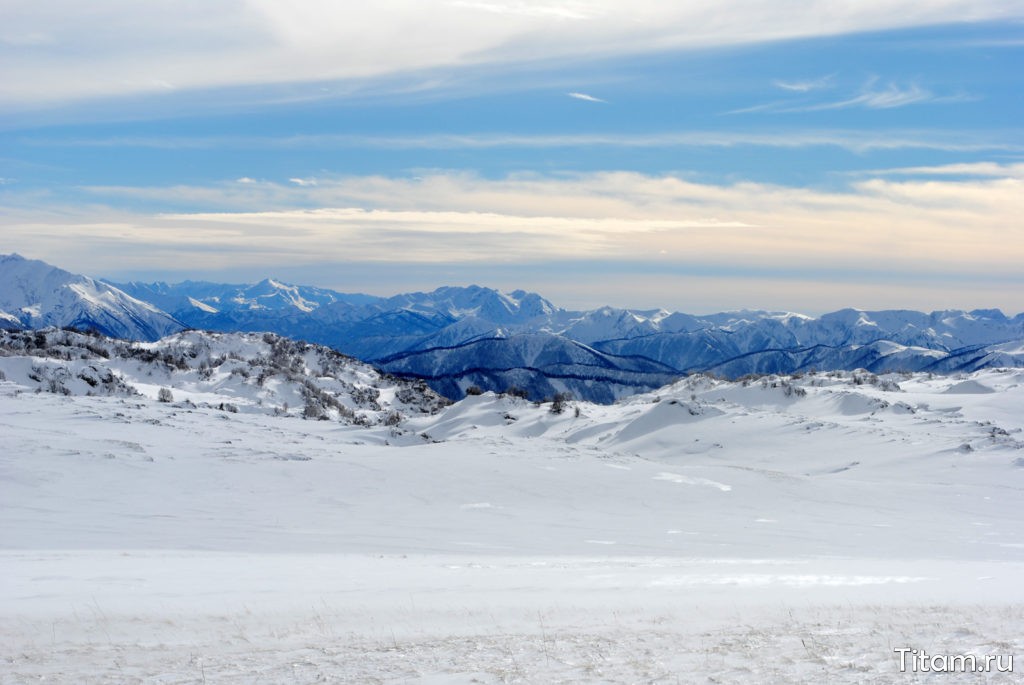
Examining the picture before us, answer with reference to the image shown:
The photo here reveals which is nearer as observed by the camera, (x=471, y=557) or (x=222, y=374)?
(x=471, y=557)

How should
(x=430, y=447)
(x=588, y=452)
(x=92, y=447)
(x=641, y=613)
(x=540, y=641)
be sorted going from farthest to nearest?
(x=588, y=452) → (x=430, y=447) → (x=92, y=447) → (x=641, y=613) → (x=540, y=641)

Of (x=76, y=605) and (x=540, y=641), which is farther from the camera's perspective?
(x=76, y=605)

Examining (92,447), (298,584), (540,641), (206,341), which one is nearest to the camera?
(540,641)

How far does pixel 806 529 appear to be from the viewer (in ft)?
67.2

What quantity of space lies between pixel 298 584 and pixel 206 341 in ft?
269

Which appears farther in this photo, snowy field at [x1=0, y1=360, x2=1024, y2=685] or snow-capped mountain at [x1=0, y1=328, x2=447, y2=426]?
snow-capped mountain at [x1=0, y1=328, x2=447, y2=426]

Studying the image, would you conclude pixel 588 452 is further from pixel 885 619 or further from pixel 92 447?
pixel 885 619

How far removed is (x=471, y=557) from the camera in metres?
15.5

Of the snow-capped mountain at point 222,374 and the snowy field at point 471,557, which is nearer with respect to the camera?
the snowy field at point 471,557

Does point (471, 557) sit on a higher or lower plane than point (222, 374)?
higher

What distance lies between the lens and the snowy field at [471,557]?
27.6 feet

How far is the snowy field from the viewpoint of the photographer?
8398 mm

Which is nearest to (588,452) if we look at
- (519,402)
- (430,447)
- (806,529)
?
(430,447)

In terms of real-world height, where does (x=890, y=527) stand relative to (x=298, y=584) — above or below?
below
